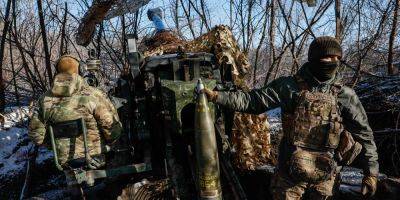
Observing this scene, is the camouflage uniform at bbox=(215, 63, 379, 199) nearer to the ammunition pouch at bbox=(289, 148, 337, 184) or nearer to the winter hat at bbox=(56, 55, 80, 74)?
the ammunition pouch at bbox=(289, 148, 337, 184)

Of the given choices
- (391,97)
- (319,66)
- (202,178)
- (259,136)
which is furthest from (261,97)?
(391,97)

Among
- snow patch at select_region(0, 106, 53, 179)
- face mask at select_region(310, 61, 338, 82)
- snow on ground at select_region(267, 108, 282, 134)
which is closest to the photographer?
face mask at select_region(310, 61, 338, 82)

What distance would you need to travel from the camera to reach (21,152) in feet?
28.6

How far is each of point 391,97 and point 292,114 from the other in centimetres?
327

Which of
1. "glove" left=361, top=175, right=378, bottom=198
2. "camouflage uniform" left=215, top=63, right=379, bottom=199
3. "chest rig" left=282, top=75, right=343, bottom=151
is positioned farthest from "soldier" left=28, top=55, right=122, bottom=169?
"glove" left=361, top=175, right=378, bottom=198

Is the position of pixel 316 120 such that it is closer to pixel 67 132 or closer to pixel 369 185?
pixel 369 185

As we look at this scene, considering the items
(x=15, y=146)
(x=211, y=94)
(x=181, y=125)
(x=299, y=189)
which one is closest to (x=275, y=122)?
(x=181, y=125)

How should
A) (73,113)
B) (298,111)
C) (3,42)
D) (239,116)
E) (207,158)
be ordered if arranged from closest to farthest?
(298,111)
(207,158)
(73,113)
(239,116)
(3,42)

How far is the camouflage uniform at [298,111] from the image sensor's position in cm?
337

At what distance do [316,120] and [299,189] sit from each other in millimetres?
617

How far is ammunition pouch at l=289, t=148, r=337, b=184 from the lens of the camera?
336 cm

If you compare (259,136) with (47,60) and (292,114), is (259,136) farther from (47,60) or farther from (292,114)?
(47,60)

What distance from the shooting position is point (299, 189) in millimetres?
3477

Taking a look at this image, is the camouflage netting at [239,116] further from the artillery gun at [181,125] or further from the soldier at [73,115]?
the soldier at [73,115]
